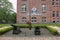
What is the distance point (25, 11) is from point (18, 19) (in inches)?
112

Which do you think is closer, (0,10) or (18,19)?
(18,19)

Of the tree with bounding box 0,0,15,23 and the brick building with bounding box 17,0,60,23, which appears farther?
the tree with bounding box 0,0,15,23

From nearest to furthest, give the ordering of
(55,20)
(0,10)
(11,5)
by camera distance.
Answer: (55,20), (0,10), (11,5)

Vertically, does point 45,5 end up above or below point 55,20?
above

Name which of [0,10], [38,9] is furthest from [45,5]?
[0,10]

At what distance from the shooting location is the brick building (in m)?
55.4

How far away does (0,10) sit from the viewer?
74.0 metres

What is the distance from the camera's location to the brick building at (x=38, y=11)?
5544cm

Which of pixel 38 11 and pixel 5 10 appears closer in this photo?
pixel 38 11

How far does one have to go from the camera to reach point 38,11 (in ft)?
185

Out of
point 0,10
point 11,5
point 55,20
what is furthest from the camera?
point 11,5

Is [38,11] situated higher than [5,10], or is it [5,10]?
[5,10]

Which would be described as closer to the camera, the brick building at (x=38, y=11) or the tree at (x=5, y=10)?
the brick building at (x=38, y=11)

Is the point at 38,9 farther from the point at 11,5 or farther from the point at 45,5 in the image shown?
Answer: the point at 11,5
